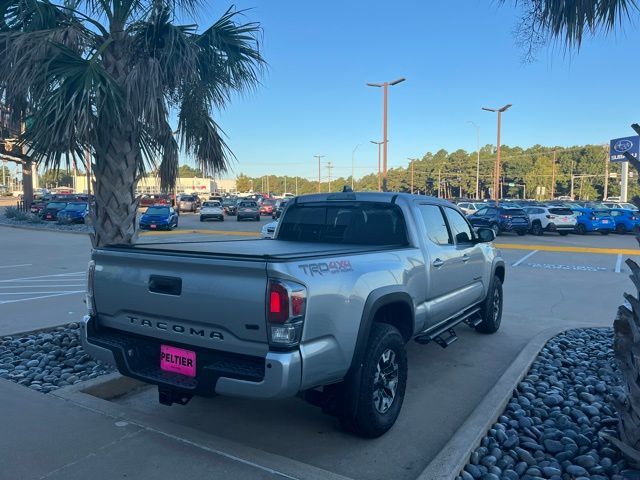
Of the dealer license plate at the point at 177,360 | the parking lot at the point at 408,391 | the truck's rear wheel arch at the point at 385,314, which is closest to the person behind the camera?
the dealer license plate at the point at 177,360

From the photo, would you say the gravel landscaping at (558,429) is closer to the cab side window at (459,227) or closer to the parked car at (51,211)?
the cab side window at (459,227)

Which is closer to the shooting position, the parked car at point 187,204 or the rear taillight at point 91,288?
the rear taillight at point 91,288

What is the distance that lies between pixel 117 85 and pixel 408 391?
4.14m

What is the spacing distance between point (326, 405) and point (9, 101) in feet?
14.8

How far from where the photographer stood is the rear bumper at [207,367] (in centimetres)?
312

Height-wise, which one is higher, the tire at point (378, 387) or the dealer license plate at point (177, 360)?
the dealer license plate at point (177, 360)

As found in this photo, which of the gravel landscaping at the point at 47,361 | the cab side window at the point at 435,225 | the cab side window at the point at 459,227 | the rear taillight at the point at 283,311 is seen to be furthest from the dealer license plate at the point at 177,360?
the cab side window at the point at 459,227

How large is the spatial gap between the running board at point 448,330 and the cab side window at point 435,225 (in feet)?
2.77

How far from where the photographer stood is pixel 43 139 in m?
5.06

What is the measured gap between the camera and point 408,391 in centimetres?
501

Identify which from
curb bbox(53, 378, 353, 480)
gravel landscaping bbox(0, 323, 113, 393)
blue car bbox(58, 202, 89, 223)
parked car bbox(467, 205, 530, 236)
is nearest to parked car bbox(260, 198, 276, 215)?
blue car bbox(58, 202, 89, 223)

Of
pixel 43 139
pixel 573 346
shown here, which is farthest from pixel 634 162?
pixel 43 139

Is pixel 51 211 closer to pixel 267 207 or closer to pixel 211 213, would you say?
pixel 211 213

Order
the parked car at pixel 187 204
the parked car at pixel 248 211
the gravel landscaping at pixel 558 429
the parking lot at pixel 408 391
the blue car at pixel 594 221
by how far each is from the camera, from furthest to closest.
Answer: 1. the parked car at pixel 187 204
2. the parked car at pixel 248 211
3. the blue car at pixel 594 221
4. the parking lot at pixel 408 391
5. the gravel landscaping at pixel 558 429
